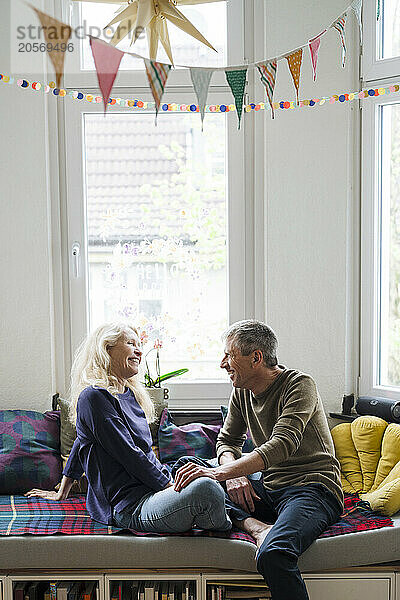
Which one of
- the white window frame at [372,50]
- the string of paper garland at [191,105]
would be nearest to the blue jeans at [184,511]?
the string of paper garland at [191,105]

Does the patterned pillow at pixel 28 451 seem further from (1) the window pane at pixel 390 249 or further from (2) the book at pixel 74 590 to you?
(1) the window pane at pixel 390 249

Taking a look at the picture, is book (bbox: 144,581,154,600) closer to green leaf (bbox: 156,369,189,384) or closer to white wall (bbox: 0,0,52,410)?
green leaf (bbox: 156,369,189,384)

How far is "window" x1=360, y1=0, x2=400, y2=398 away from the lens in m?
3.40

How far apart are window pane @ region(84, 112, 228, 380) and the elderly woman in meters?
0.62

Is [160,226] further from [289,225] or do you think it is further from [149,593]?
[149,593]

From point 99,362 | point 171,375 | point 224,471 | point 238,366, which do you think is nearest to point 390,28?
point 238,366

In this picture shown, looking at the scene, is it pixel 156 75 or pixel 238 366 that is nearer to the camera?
pixel 156 75

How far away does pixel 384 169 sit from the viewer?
3.46 m

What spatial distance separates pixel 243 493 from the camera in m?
2.79

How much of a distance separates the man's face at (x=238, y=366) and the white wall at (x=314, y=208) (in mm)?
702

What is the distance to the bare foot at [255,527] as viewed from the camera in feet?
8.58

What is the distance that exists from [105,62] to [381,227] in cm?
173

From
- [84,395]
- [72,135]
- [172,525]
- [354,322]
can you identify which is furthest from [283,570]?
[72,135]

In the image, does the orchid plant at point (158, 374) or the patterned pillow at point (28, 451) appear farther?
the orchid plant at point (158, 374)
